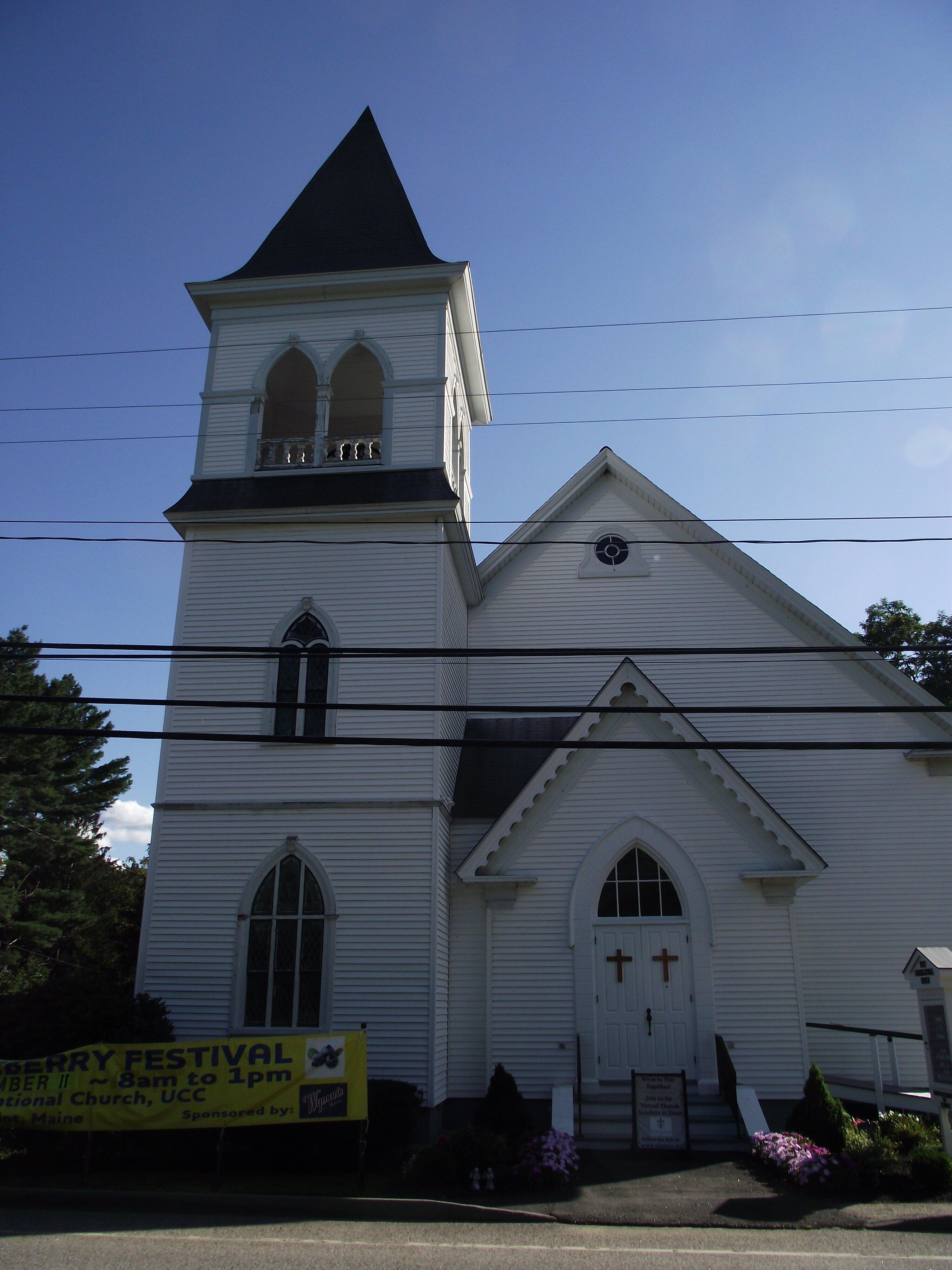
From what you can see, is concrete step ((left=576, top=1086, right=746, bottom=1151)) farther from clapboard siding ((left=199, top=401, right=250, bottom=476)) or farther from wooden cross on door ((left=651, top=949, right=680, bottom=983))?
clapboard siding ((left=199, top=401, right=250, bottom=476))

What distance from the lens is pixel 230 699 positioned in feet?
48.8

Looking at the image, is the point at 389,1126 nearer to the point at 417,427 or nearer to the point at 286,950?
the point at 286,950

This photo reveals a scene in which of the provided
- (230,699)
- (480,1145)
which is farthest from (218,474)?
(480,1145)

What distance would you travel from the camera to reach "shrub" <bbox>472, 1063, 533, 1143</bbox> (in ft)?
38.3

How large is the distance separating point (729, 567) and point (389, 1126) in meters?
11.2

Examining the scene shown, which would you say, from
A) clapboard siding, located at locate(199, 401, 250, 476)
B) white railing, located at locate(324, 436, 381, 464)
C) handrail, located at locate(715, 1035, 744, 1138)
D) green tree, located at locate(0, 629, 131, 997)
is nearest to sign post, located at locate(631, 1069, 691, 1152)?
handrail, located at locate(715, 1035, 744, 1138)

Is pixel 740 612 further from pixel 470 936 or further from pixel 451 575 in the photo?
A: pixel 470 936

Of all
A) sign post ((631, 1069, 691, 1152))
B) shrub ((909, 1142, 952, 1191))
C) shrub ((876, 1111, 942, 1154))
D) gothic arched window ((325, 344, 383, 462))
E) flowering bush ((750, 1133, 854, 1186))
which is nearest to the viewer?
shrub ((909, 1142, 952, 1191))

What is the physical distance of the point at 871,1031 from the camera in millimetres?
12820

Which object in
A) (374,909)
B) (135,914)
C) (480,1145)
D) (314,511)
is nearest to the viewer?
(480,1145)

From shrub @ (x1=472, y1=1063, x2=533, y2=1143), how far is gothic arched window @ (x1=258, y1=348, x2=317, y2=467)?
9.96m

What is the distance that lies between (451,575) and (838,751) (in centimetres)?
717

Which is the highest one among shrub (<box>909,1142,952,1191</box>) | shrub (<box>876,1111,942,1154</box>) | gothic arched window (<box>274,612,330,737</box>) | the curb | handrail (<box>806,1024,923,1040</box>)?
gothic arched window (<box>274,612,330,737</box>)

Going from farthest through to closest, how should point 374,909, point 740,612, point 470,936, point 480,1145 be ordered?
point 740,612, point 470,936, point 374,909, point 480,1145
